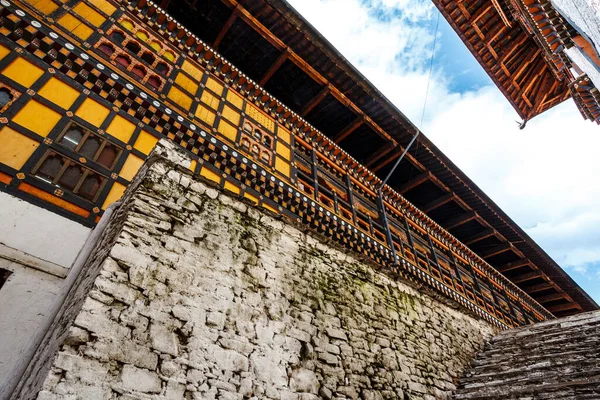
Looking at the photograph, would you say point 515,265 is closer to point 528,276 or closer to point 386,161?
point 528,276

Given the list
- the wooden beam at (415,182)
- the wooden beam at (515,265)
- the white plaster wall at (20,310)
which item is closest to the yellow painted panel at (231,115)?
the white plaster wall at (20,310)

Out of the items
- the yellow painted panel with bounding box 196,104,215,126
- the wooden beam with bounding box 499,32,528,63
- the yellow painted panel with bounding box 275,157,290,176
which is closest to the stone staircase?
the yellow painted panel with bounding box 275,157,290,176

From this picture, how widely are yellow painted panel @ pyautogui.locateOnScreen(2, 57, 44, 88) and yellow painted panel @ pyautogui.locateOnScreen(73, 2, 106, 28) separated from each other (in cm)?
155

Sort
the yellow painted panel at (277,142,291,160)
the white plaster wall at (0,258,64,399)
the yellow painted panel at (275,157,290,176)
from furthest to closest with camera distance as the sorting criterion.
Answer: the yellow painted panel at (277,142,291,160) → the yellow painted panel at (275,157,290,176) → the white plaster wall at (0,258,64,399)

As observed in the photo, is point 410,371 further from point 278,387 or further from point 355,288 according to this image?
point 278,387

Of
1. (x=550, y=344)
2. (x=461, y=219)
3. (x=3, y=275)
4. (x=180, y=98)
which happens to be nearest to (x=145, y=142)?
(x=180, y=98)

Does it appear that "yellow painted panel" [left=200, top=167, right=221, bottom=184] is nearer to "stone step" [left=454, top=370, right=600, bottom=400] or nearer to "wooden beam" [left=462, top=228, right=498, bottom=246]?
"stone step" [left=454, top=370, right=600, bottom=400]

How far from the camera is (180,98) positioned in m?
5.39

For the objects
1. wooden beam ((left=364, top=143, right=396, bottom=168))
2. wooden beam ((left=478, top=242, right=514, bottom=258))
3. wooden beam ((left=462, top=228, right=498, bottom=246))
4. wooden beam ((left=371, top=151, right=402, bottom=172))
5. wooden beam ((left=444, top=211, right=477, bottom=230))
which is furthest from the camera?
wooden beam ((left=478, top=242, right=514, bottom=258))

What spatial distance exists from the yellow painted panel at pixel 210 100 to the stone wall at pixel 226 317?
317 cm

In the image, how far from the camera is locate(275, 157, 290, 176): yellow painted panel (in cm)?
622

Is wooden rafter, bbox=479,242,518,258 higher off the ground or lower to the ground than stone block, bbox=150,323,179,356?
higher

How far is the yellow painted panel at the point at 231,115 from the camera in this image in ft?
19.8

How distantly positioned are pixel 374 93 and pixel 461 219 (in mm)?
6244
